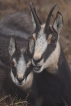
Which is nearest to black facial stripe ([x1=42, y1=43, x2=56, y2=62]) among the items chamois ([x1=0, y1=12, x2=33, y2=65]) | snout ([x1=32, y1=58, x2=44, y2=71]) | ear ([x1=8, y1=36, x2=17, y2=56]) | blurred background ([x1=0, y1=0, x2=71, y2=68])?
snout ([x1=32, y1=58, x2=44, y2=71])

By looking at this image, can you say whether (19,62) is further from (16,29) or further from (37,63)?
(16,29)

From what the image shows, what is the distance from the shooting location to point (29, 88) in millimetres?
9148

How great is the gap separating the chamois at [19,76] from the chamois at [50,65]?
217mm

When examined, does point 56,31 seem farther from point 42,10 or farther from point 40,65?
point 42,10

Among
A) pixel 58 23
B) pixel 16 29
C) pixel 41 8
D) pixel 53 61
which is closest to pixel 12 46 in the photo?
pixel 53 61

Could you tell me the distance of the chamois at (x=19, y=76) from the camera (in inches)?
344

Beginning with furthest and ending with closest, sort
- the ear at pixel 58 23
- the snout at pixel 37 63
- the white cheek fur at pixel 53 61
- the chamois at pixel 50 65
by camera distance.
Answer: the ear at pixel 58 23
the white cheek fur at pixel 53 61
the chamois at pixel 50 65
the snout at pixel 37 63

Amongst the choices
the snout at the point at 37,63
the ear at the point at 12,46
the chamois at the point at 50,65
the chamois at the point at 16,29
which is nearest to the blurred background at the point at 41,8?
the chamois at the point at 16,29

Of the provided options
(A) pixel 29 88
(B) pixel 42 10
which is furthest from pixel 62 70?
(B) pixel 42 10

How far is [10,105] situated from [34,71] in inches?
33.3

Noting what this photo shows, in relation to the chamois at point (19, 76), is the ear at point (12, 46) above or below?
above

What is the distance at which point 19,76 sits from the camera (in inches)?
338

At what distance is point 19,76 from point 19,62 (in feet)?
1.16

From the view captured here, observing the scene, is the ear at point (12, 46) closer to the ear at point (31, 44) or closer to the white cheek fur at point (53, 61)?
the ear at point (31, 44)
